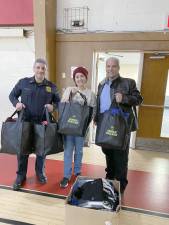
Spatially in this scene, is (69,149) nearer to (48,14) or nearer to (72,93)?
(72,93)

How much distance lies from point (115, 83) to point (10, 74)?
2.71 m

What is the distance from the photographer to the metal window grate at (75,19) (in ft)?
12.2

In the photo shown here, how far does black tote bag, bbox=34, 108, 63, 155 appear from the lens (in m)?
2.15

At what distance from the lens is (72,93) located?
2176 millimetres

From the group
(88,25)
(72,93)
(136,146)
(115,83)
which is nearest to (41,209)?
(72,93)

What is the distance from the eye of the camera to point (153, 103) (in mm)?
3791

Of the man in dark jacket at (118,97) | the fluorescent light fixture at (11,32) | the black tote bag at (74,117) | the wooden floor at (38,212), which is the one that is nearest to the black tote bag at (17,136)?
the black tote bag at (74,117)

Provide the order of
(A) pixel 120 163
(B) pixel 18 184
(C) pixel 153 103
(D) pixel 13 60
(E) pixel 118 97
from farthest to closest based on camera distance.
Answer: (D) pixel 13 60
(C) pixel 153 103
(B) pixel 18 184
(A) pixel 120 163
(E) pixel 118 97

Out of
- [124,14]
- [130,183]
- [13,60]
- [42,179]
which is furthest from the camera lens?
[13,60]

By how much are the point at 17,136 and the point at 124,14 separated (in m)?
2.75

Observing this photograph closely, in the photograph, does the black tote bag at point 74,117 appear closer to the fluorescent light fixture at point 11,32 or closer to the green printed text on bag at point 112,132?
the green printed text on bag at point 112,132

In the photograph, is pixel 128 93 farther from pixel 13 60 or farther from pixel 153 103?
pixel 13 60

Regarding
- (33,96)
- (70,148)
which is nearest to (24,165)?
(70,148)

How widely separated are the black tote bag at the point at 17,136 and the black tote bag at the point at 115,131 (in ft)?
2.59
